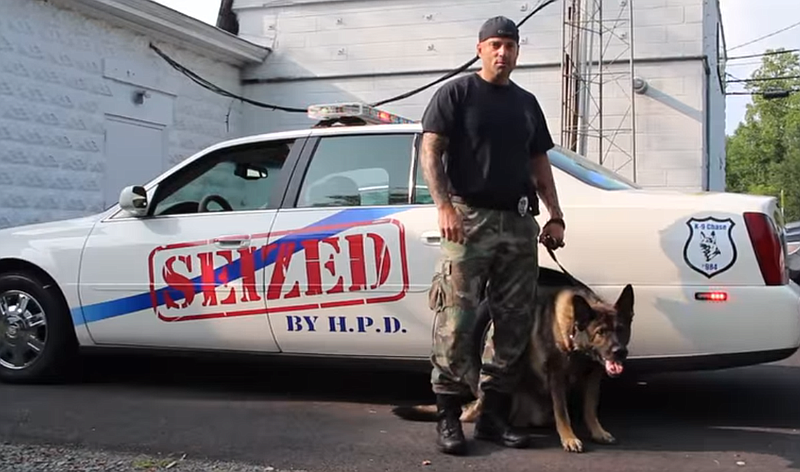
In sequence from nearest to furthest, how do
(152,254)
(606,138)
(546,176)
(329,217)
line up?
(546,176)
(329,217)
(152,254)
(606,138)

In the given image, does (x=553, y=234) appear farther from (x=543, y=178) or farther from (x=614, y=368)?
(x=614, y=368)

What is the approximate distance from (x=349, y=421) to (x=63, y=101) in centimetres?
832

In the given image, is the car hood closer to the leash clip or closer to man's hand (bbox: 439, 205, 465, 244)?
man's hand (bbox: 439, 205, 465, 244)

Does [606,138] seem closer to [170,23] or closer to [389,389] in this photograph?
[170,23]

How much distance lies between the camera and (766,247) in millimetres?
3994

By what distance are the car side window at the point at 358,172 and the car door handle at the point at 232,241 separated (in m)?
0.36

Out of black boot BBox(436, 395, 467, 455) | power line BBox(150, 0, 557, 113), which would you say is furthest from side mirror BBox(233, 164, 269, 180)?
power line BBox(150, 0, 557, 113)

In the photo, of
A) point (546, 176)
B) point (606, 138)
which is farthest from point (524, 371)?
point (606, 138)

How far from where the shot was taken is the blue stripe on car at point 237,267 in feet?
15.0

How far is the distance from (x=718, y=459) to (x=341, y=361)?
6.37 feet

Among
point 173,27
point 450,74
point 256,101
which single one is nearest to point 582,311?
point 173,27

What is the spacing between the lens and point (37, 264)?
17.4ft

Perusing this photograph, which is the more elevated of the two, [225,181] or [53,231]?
[225,181]

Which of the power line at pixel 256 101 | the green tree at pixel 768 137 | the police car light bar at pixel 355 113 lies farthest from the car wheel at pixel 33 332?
the green tree at pixel 768 137
